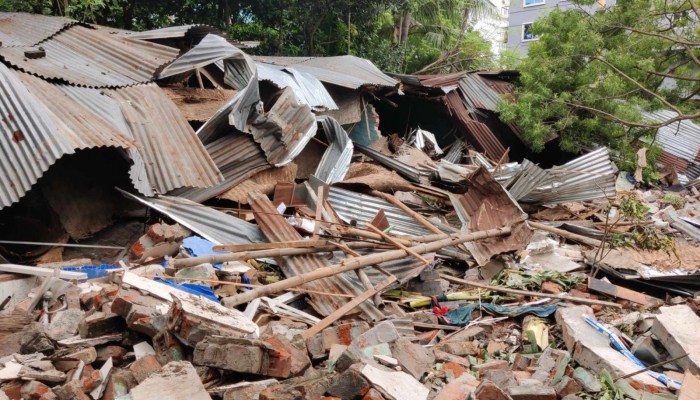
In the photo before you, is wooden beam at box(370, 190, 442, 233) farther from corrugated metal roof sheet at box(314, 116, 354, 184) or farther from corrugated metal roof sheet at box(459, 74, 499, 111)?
corrugated metal roof sheet at box(459, 74, 499, 111)

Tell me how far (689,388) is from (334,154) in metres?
5.25

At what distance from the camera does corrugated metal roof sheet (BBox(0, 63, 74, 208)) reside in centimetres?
429

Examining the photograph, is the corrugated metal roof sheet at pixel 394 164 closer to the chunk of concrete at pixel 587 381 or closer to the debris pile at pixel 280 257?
the debris pile at pixel 280 257

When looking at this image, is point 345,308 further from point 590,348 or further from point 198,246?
point 590,348

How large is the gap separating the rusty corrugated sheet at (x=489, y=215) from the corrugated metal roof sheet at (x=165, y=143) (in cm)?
308

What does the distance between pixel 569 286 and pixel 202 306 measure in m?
3.95

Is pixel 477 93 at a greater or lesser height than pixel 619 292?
greater

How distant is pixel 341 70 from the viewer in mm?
10305

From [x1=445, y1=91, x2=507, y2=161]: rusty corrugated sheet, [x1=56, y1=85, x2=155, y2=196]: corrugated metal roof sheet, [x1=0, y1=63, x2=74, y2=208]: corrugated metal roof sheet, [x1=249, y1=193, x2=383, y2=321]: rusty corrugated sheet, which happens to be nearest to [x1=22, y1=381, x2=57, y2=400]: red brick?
[x1=0, y1=63, x2=74, y2=208]: corrugated metal roof sheet

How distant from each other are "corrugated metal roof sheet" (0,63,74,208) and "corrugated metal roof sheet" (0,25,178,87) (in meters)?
1.00

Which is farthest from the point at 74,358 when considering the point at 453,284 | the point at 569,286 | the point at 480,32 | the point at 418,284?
the point at 480,32

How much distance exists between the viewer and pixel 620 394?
3381mm

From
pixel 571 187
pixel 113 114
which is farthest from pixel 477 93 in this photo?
pixel 113 114

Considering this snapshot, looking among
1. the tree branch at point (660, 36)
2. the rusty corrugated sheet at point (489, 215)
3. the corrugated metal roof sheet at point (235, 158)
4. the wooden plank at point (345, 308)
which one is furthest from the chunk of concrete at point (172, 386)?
the tree branch at point (660, 36)
